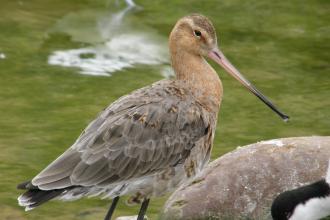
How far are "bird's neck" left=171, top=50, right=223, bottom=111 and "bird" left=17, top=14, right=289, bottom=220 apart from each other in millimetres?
11

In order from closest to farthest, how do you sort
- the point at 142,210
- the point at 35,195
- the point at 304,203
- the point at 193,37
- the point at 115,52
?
the point at 35,195 → the point at 142,210 → the point at 304,203 → the point at 193,37 → the point at 115,52

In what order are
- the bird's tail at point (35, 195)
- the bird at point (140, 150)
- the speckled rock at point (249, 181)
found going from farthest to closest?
1. the speckled rock at point (249, 181)
2. the bird at point (140, 150)
3. the bird's tail at point (35, 195)

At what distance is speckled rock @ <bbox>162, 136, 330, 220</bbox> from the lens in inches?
340

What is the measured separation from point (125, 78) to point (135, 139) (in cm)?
435

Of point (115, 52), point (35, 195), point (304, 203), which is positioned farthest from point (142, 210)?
point (115, 52)

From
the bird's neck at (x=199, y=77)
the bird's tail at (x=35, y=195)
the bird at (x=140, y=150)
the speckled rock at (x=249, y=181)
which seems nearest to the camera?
the bird's tail at (x=35, y=195)

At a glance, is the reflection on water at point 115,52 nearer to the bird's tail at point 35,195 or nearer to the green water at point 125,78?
the green water at point 125,78

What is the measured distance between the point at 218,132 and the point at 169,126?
2899mm

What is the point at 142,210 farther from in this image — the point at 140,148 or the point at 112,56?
the point at 112,56

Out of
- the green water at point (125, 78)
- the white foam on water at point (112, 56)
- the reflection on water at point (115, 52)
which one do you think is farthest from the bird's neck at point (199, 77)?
the white foam on water at point (112, 56)

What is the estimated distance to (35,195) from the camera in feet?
24.6

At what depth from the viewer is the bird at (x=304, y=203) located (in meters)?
8.05

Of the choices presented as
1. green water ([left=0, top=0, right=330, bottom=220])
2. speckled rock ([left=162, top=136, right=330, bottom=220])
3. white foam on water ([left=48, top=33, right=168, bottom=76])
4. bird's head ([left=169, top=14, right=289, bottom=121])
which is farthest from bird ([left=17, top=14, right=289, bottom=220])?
white foam on water ([left=48, top=33, right=168, bottom=76])

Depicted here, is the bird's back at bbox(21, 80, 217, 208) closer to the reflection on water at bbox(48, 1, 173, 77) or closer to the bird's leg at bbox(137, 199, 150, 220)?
the bird's leg at bbox(137, 199, 150, 220)
